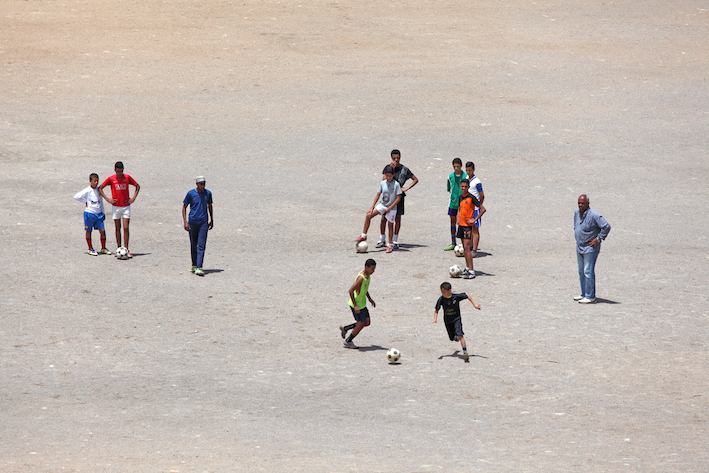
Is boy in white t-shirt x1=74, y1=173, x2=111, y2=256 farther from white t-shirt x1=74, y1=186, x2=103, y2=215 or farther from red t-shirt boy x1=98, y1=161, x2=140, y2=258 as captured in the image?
red t-shirt boy x1=98, y1=161, x2=140, y2=258

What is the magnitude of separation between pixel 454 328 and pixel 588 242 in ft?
12.4

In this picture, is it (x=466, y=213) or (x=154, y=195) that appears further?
(x=154, y=195)

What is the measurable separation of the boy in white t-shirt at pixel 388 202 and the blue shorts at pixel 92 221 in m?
5.21

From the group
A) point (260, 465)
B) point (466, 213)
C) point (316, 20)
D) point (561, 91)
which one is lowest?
point (260, 465)

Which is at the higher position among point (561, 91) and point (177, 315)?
point (561, 91)

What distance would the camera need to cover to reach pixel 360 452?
8859 millimetres

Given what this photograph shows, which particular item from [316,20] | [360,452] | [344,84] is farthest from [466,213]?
[316,20]

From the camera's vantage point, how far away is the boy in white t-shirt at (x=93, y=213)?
637 inches

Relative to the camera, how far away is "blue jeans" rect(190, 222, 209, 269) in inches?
604

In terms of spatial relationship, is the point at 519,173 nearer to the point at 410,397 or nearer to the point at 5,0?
the point at 410,397

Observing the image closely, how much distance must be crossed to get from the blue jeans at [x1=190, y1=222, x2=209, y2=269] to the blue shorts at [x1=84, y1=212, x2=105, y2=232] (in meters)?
2.09

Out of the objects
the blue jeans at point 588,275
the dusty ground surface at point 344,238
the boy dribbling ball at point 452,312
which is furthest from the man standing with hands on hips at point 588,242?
the boy dribbling ball at point 452,312

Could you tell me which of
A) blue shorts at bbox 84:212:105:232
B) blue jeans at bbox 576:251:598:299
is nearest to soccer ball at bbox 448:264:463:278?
blue jeans at bbox 576:251:598:299

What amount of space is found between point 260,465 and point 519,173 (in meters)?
15.2
